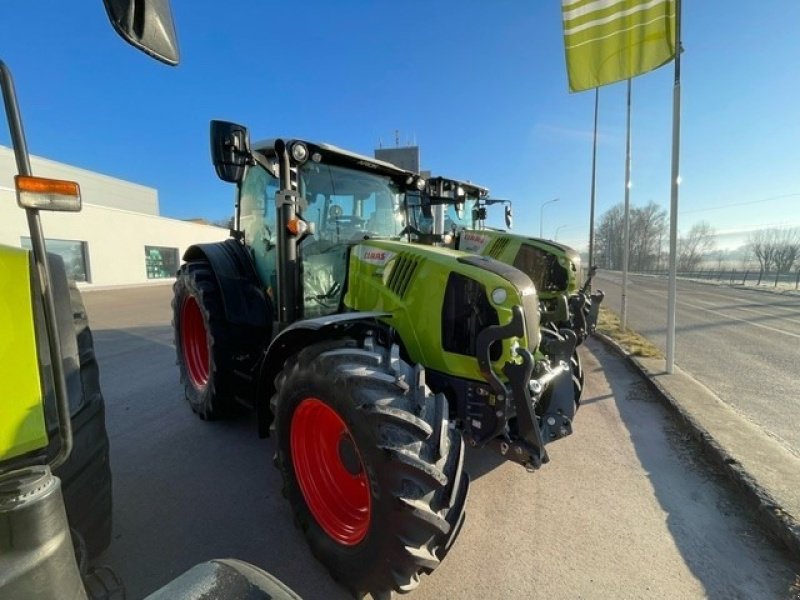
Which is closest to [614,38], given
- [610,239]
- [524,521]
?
[524,521]

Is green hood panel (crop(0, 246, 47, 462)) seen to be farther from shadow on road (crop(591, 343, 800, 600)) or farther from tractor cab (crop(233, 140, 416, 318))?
shadow on road (crop(591, 343, 800, 600))

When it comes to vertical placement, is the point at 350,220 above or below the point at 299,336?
above

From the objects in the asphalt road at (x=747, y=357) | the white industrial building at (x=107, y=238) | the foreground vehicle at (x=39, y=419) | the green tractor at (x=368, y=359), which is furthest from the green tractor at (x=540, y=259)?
the white industrial building at (x=107, y=238)

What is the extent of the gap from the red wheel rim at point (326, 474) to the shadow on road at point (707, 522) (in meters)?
1.77

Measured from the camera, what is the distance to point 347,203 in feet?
11.2

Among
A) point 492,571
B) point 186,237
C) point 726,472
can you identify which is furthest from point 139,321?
point 186,237

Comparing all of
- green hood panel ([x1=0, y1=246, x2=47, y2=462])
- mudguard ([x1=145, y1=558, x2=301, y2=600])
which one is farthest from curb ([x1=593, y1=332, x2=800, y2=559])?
green hood panel ([x1=0, y1=246, x2=47, y2=462])

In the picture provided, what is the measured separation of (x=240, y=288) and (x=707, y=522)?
3728mm

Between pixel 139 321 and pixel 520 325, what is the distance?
10898 mm

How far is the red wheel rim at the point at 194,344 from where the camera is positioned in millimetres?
4500

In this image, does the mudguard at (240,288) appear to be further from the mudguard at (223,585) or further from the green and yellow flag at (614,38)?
the green and yellow flag at (614,38)

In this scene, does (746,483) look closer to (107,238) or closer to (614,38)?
(614,38)

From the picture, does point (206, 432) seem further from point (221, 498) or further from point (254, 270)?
point (254, 270)

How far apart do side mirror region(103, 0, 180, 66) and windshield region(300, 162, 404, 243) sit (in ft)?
6.27
